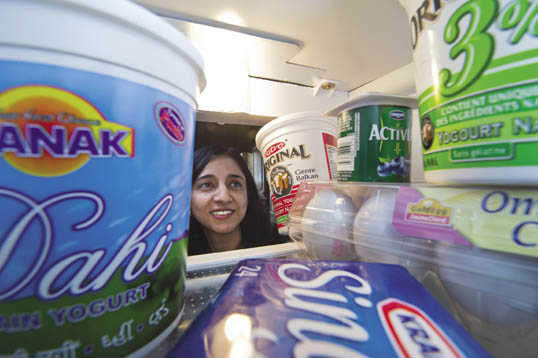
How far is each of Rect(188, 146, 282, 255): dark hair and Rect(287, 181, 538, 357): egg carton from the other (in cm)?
89

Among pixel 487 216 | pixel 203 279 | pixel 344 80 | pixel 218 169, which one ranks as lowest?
pixel 203 279

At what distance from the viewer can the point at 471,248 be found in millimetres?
276

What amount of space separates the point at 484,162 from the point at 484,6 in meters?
0.15

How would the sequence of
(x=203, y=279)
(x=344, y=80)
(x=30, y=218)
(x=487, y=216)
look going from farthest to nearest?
(x=344, y=80)
(x=203, y=279)
(x=487, y=216)
(x=30, y=218)

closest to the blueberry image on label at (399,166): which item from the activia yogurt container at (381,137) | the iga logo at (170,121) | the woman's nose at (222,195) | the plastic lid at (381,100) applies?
the activia yogurt container at (381,137)

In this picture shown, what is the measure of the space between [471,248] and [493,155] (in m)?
0.11

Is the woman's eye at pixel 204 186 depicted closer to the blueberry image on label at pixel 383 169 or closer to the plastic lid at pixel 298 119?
the plastic lid at pixel 298 119

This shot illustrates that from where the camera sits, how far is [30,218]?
0.52 ft

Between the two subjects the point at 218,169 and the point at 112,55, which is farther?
the point at 218,169

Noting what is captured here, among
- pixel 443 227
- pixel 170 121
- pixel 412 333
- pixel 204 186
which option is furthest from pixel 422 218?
pixel 204 186

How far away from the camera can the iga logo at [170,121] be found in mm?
204

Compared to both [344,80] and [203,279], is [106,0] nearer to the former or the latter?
[203,279]

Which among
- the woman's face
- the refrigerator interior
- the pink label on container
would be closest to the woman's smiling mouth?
the woman's face

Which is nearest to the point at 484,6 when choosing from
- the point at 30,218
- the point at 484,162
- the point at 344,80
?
the point at 484,162
